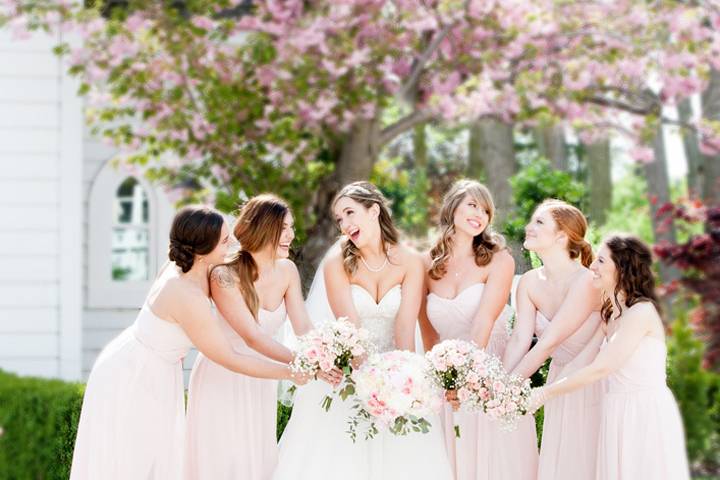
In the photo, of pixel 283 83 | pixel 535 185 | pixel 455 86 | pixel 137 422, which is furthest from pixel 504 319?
pixel 455 86

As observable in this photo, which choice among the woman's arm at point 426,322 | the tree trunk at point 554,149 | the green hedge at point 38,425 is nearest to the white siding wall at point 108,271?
the green hedge at point 38,425

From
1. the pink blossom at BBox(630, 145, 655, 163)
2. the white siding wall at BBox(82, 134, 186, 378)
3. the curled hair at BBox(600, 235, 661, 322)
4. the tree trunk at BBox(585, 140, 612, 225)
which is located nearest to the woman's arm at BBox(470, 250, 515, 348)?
the curled hair at BBox(600, 235, 661, 322)

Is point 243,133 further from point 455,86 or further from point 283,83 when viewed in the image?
point 455,86

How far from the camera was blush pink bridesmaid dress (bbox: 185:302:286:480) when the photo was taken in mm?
5152

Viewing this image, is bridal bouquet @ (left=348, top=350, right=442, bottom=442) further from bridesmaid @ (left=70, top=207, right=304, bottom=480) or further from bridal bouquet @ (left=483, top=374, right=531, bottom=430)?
bridesmaid @ (left=70, top=207, right=304, bottom=480)

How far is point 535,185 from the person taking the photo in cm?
1005

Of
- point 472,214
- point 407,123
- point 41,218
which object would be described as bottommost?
point 472,214

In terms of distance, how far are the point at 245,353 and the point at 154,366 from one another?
445 mm

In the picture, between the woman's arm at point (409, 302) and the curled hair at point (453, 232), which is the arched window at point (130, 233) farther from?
the woman's arm at point (409, 302)

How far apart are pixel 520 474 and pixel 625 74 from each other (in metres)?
7.36

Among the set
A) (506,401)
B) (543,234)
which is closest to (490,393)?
(506,401)

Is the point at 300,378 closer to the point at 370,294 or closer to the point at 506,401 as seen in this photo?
the point at 370,294

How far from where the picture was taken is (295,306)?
208 inches

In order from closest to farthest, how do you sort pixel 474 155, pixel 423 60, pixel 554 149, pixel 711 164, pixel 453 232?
pixel 453 232, pixel 423 60, pixel 711 164, pixel 474 155, pixel 554 149
